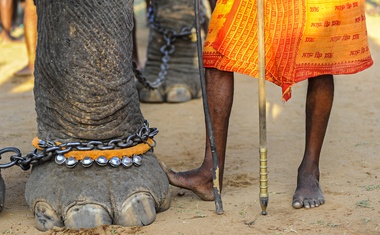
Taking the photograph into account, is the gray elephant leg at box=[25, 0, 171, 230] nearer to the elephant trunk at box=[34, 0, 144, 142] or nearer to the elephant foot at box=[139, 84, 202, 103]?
the elephant trunk at box=[34, 0, 144, 142]

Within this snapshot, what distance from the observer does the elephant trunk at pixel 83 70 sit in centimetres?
303

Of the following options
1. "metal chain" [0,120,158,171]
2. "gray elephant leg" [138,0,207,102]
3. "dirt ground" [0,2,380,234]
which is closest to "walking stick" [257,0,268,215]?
"dirt ground" [0,2,380,234]

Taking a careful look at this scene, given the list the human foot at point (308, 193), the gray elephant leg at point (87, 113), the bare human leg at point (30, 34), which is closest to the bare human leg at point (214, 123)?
the gray elephant leg at point (87, 113)

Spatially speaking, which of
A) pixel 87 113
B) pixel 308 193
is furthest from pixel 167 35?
pixel 87 113

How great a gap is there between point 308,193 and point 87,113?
0.96 meters

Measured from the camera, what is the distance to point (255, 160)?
4098 millimetres

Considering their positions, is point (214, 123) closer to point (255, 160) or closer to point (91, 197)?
point (91, 197)

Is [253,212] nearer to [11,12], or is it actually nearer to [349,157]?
[349,157]

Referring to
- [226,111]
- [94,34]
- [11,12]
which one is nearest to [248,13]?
[226,111]

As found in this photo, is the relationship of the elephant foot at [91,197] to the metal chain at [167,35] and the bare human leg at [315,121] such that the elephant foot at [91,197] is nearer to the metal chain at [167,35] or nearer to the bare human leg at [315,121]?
the bare human leg at [315,121]

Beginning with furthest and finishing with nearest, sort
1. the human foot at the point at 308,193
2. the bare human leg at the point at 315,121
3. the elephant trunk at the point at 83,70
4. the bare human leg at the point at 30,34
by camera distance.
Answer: the bare human leg at the point at 30,34 < the bare human leg at the point at 315,121 < the human foot at the point at 308,193 < the elephant trunk at the point at 83,70

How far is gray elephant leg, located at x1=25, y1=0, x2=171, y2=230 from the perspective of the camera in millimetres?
2975

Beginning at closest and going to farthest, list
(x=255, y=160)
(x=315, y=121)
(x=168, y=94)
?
(x=315, y=121) < (x=255, y=160) < (x=168, y=94)

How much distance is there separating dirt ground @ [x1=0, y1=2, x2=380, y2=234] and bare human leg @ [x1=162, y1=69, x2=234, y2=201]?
7 cm
